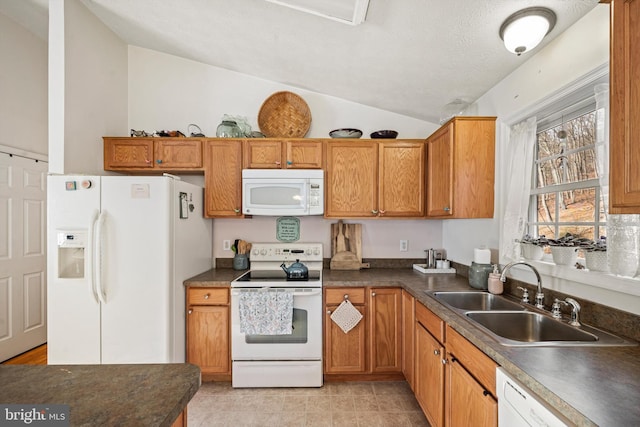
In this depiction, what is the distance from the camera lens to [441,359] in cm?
163

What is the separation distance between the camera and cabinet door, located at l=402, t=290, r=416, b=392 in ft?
7.00

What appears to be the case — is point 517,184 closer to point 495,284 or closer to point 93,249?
point 495,284

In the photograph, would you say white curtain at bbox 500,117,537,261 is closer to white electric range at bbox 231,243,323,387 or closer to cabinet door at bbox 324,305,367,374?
cabinet door at bbox 324,305,367,374

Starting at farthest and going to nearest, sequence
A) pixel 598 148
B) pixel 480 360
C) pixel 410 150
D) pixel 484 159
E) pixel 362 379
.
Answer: pixel 410 150 → pixel 362 379 → pixel 484 159 → pixel 598 148 → pixel 480 360

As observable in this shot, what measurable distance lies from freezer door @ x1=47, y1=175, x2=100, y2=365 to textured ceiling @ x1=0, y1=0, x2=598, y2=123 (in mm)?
1508

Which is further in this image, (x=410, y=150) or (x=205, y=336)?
(x=410, y=150)

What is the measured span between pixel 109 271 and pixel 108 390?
5.39ft

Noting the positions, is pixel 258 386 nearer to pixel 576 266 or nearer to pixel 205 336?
pixel 205 336

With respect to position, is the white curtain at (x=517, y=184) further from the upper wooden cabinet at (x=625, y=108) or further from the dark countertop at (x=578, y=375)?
the upper wooden cabinet at (x=625, y=108)

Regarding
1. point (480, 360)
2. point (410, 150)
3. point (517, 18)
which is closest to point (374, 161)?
point (410, 150)

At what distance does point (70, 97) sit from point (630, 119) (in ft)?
11.1

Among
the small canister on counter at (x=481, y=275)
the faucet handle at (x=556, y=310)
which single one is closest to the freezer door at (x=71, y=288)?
the small canister on counter at (x=481, y=275)

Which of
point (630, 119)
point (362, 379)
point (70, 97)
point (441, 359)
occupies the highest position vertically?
point (70, 97)

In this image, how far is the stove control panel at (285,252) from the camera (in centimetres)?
290
